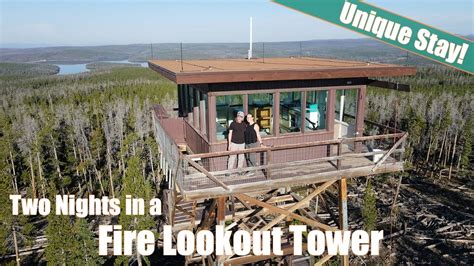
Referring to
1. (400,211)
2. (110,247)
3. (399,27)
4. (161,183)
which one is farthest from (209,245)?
(161,183)

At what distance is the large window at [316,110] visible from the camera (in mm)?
11773

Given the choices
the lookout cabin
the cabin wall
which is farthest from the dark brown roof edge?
the cabin wall

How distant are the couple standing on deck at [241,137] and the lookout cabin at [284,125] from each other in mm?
405

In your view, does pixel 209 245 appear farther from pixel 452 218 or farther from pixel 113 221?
pixel 452 218

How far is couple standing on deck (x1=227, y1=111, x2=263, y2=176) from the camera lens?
33.9 feet

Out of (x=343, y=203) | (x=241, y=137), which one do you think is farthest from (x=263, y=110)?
(x=343, y=203)

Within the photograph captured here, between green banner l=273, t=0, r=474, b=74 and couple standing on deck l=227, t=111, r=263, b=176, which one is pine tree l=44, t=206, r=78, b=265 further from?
green banner l=273, t=0, r=474, b=74

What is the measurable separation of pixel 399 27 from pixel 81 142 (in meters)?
44.3

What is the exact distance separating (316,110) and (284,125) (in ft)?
4.07

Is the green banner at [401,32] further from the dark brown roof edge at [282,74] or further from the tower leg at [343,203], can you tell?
the tower leg at [343,203]

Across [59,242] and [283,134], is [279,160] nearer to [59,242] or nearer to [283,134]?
[283,134]

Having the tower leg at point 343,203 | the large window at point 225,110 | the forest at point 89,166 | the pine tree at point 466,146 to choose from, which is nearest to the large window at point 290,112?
the large window at point 225,110

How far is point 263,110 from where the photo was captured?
11.5m

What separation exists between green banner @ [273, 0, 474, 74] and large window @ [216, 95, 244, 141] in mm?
4211
